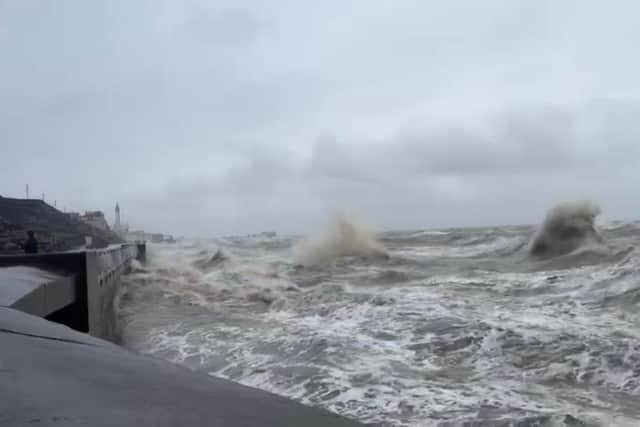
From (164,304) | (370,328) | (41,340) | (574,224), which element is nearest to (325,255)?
(574,224)

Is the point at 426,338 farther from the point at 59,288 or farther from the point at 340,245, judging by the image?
the point at 340,245

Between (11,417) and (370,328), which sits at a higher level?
(11,417)

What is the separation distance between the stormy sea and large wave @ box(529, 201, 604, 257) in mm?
3607

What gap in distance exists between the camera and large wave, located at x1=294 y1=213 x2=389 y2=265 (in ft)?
75.9

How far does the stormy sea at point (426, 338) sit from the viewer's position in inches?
178

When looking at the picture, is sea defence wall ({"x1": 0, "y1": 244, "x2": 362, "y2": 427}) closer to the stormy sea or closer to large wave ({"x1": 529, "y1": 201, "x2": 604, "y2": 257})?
the stormy sea

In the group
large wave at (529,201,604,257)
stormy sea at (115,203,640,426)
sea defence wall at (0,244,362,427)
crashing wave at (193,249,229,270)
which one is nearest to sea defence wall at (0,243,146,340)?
stormy sea at (115,203,640,426)

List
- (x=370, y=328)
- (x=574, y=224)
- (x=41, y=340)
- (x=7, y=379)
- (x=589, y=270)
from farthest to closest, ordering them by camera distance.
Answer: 1. (x=574, y=224)
2. (x=589, y=270)
3. (x=370, y=328)
4. (x=41, y=340)
5. (x=7, y=379)

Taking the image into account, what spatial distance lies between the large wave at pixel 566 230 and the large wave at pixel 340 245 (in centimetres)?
583

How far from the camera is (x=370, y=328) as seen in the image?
7680 mm

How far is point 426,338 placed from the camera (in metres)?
6.86

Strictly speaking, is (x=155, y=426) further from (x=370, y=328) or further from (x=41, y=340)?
(x=370, y=328)

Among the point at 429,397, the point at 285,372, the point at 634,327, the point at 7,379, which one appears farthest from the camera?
the point at 634,327

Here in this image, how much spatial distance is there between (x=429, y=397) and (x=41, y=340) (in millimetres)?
3264
